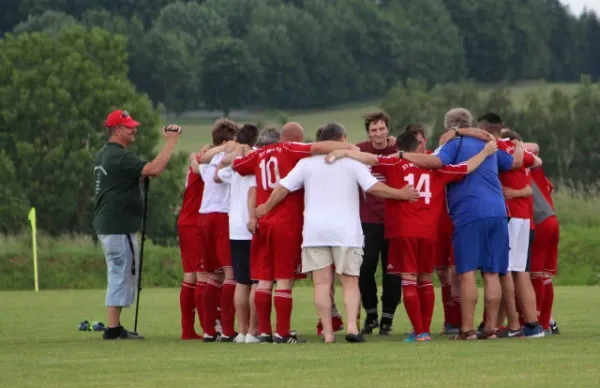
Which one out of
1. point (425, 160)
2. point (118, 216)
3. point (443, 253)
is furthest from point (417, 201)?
point (118, 216)

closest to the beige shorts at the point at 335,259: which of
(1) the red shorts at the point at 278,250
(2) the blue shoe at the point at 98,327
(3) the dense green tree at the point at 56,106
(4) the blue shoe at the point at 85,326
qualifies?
(1) the red shorts at the point at 278,250

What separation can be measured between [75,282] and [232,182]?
18.5 meters

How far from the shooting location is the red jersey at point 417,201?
47.8 feet

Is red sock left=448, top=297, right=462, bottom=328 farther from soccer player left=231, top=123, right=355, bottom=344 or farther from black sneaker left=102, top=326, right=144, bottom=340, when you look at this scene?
black sneaker left=102, top=326, right=144, bottom=340

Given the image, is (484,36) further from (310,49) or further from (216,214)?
(216,214)

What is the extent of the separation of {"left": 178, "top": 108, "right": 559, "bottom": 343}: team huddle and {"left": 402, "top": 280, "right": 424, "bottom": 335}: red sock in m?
0.01

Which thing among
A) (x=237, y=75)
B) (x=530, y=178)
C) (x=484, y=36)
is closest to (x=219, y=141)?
(x=530, y=178)

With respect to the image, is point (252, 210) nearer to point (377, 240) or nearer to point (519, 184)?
point (377, 240)

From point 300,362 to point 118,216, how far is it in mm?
4084

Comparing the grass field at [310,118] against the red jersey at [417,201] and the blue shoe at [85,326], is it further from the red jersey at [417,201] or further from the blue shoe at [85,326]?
the red jersey at [417,201]

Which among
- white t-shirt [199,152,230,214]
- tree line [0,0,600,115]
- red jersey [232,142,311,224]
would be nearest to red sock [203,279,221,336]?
white t-shirt [199,152,230,214]

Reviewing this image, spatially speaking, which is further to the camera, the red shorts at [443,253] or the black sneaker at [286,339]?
the red shorts at [443,253]

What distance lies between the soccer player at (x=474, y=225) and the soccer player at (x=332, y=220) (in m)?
0.47

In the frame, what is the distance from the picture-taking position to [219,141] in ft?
51.6
